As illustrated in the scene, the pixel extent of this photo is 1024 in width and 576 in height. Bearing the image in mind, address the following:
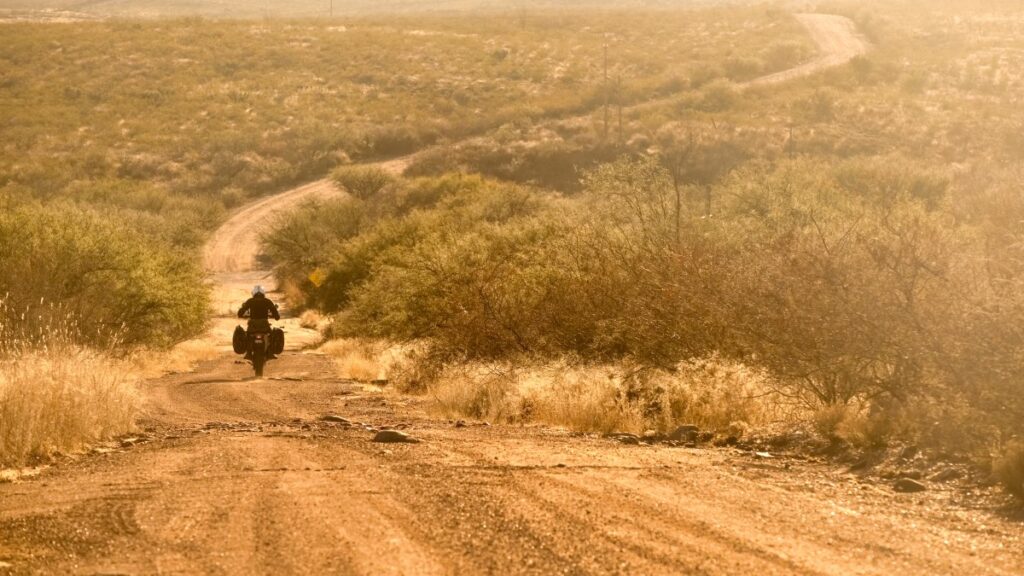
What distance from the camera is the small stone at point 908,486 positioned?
9.86 m

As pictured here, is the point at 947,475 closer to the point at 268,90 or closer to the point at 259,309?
the point at 259,309

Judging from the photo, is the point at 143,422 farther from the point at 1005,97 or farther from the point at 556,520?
the point at 1005,97

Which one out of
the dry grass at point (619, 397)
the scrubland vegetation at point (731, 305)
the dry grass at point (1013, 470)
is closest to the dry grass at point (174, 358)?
the scrubland vegetation at point (731, 305)

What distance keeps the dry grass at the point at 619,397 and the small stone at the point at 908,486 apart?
3.21 metres

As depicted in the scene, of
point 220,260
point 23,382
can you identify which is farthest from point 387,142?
point 23,382

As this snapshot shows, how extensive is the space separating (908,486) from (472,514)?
375cm

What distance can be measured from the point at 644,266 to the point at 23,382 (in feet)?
29.7

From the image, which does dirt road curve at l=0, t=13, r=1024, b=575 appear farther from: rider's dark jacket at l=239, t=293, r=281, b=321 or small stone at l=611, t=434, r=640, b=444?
rider's dark jacket at l=239, t=293, r=281, b=321

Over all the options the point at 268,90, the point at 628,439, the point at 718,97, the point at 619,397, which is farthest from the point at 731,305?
the point at 268,90

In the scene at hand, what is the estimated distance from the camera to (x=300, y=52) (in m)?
97.2

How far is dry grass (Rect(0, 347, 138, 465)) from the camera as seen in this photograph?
1136 cm

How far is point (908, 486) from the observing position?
32.6 feet

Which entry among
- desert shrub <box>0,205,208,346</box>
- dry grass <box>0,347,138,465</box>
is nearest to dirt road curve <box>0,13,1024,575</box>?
dry grass <box>0,347,138,465</box>

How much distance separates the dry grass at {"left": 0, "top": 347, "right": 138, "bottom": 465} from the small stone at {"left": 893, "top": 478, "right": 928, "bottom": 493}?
296 inches
